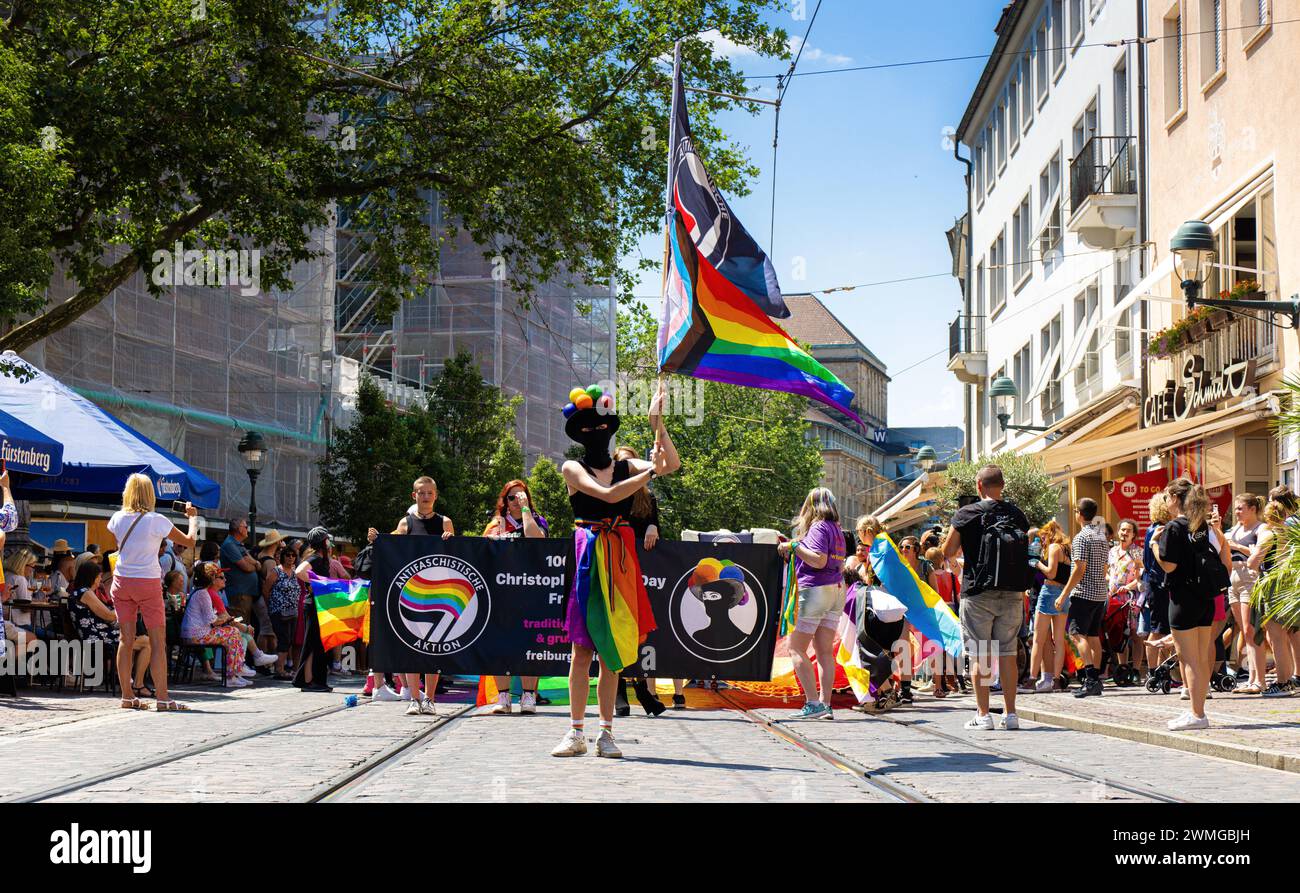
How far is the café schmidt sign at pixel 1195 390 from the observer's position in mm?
20578

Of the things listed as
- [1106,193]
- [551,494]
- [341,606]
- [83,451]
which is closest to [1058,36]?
[1106,193]

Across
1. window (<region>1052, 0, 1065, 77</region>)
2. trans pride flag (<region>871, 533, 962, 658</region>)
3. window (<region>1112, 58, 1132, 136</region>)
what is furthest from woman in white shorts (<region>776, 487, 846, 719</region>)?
window (<region>1052, 0, 1065, 77</region>)

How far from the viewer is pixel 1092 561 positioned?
1650cm

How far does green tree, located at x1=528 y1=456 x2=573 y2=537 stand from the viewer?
204ft

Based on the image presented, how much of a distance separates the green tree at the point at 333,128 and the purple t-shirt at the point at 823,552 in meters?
8.46

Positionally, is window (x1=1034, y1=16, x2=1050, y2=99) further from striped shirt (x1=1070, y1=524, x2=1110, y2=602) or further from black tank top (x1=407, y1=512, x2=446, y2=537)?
black tank top (x1=407, y1=512, x2=446, y2=537)

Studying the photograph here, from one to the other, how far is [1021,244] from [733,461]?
4506cm

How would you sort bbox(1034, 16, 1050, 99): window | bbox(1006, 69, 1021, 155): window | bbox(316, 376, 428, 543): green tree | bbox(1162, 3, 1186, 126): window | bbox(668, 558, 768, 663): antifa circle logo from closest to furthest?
bbox(668, 558, 768, 663): antifa circle logo < bbox(1162, 3, 1186, 126): window < bbox(1034, 16, 1050, 99): window < bbox(316, 376, 428, 543): green tree < bbox(1006, 69, 1021, 155): window

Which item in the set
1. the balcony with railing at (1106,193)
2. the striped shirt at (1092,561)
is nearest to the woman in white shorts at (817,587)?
the striped shirt at (1092,561)

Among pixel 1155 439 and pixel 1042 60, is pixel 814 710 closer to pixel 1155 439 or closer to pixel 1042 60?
pixel 1155 439

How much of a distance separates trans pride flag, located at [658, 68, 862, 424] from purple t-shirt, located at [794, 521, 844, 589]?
2528 millimetres

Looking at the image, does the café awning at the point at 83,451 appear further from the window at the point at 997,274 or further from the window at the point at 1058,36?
the window at the point at 997,274

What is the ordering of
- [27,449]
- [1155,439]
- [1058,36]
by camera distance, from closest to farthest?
1. [27,449]
2. [1155,439]
3. [1058,36]
